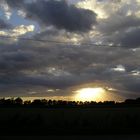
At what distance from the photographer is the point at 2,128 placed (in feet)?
95.1

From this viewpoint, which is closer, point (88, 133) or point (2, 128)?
point (88, 133)

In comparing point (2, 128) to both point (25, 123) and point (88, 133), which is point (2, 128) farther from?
point (88, 133)

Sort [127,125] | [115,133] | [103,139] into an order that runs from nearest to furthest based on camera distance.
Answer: [103,139] < [115,133] < [127,125]

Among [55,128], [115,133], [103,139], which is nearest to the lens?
[103,139]

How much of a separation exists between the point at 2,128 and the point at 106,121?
9.39 metres

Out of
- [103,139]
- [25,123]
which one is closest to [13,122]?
[25,123]

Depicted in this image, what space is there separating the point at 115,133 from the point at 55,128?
5.07 metres

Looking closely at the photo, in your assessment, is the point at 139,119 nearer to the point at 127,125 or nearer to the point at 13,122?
the point at 127,125

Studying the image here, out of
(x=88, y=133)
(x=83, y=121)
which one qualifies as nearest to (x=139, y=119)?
(x=83, y=121)

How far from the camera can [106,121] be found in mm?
31469

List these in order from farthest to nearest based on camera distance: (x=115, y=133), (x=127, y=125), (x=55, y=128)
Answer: (x=127, y=125)
(x=55, y=128)
(x=115, y=133)

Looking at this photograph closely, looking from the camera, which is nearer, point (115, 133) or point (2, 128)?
point (115, 133)

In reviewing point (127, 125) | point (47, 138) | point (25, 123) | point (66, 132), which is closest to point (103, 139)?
point (47, 138)

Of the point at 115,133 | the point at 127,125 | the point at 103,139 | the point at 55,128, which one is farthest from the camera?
the point at 127,125
